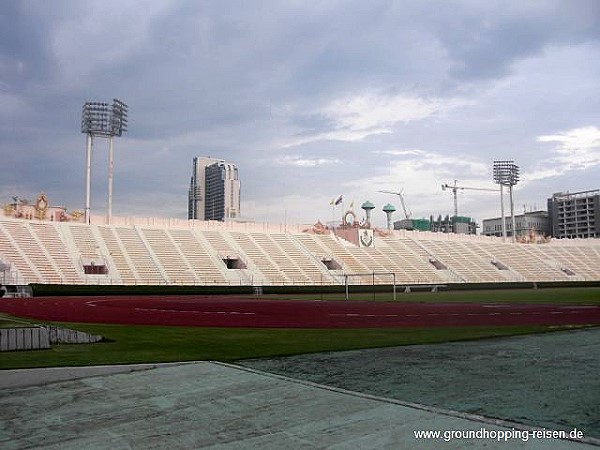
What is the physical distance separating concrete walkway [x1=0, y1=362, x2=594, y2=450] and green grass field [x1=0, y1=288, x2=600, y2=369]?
1.85 m

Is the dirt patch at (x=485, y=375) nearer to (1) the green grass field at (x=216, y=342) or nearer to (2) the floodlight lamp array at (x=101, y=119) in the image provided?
(1) the green grass field at (x=216, y=342)

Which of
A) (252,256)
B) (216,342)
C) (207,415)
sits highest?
(252,256)

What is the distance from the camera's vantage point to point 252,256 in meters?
71.4

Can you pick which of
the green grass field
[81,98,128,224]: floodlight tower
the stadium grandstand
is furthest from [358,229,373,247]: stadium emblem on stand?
the green grass field

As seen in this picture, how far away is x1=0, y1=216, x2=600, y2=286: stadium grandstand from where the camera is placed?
57312 mm

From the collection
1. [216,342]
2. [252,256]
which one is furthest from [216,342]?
[252,256]

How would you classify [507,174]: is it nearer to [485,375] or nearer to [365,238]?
[365,238]

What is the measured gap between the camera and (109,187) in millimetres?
70312

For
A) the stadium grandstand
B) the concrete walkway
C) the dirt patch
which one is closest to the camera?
the concrete walkway

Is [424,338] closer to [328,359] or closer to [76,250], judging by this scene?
[328,359]

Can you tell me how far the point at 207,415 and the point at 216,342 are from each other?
7.32 m

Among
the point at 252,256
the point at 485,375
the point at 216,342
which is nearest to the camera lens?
the point at 485,375

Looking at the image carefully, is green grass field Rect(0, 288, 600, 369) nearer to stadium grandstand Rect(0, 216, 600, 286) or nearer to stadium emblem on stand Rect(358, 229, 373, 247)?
Answer: stadium grandstand Rect(0, 216, 600, 286)

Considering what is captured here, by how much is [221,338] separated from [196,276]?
48.1 metres
